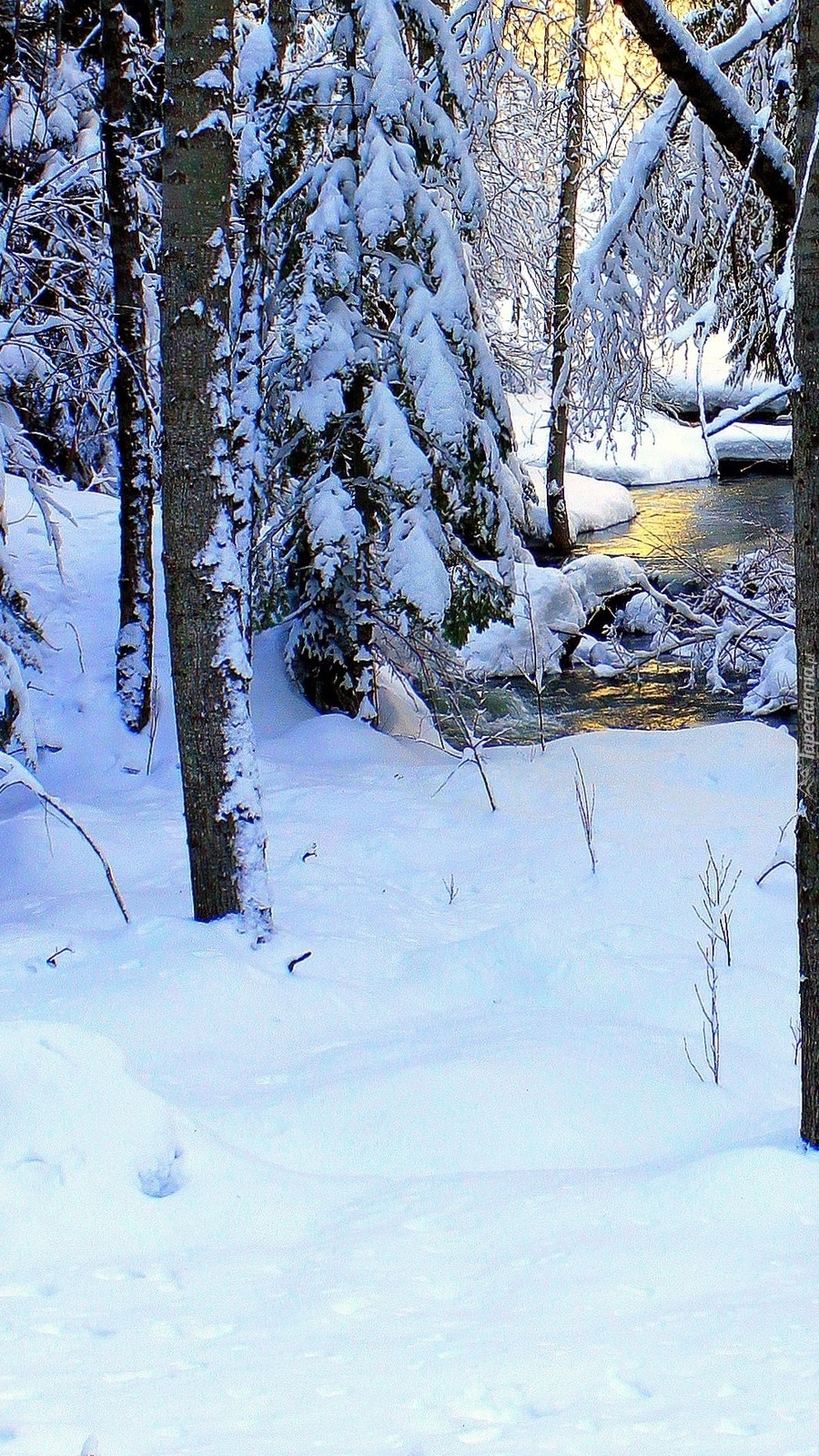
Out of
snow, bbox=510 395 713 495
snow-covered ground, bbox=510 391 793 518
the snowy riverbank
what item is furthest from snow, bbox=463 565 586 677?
snow, bbox=510 395 713 495

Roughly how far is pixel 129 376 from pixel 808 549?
20.5 feet

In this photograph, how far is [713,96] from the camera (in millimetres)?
7277

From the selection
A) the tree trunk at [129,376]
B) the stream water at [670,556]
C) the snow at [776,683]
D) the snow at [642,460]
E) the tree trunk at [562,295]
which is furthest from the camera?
the snow at [642,460]

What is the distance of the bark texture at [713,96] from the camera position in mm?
7051

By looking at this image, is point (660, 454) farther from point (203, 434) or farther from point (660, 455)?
point (203, 434)

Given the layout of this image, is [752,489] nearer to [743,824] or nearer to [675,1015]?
[743,824]

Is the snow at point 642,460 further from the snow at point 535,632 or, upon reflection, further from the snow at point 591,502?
the snow at point 535,632

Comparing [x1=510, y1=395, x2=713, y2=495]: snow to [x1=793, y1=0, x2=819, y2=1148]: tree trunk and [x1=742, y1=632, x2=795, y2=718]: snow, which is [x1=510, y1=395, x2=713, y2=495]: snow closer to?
[x1=742, y1=632, x2=795, y2=718]: snow

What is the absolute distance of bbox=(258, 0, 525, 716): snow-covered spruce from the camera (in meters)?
8.44

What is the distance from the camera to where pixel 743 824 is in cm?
773

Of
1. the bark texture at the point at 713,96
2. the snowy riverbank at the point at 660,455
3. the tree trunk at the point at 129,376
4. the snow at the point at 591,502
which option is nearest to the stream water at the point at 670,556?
the snow at the point at 591,502

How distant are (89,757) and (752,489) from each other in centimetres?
1835

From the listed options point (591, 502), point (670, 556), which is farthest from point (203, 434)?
point (591, 502)

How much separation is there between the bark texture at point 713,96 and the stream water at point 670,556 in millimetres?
3786
